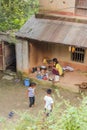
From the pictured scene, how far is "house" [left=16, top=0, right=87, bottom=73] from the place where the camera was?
A: 578 inches

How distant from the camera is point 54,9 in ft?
51.5

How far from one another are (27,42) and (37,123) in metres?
9.99

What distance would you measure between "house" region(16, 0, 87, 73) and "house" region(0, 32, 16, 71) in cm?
75

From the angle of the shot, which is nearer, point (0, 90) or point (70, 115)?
point (70, 115)

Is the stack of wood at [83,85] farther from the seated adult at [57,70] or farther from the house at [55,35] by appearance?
the house at [55,35]

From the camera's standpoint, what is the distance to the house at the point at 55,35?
1469cm

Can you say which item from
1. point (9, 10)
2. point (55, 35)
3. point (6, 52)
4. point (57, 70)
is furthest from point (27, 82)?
point (9, 10)

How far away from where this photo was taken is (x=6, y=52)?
54.9 feet

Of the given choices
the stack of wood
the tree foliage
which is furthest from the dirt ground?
the tree foliage

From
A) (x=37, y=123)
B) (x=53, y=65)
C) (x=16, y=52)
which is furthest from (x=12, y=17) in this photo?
(x=37, y=123)

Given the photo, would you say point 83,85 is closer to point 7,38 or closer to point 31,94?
point 31,94

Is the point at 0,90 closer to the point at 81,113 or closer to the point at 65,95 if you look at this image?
the point at 65,95

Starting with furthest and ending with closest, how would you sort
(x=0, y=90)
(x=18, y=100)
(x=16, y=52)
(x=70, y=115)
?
1. (x=16, y=52)
2. (x=0, y=90)
3. (x=18, y=100)
4. (x=70, y=115)

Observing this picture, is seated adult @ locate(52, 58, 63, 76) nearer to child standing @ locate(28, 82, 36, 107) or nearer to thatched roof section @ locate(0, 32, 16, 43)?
thatched roof section @ locate(0, 32, 16, 43)
